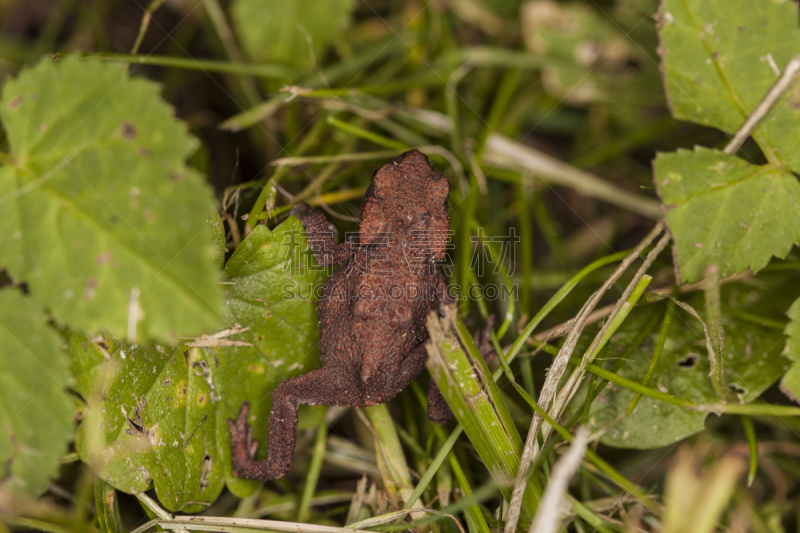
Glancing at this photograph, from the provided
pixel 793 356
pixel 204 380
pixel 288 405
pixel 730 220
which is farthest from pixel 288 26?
pixel 793 356

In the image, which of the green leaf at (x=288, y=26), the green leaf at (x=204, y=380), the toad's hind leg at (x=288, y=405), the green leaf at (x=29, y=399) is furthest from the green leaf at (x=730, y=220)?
the green leaf at (x=29, y=399)

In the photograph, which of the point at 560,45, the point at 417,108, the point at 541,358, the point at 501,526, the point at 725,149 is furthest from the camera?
the point at 560,45

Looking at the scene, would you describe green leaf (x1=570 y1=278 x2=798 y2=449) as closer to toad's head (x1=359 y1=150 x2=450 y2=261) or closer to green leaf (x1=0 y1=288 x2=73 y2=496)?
toad's head (x1=359 y1=150 x2=450 y2=261)

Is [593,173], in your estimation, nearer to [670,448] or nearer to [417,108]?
[417,108]

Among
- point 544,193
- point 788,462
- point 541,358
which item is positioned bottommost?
point 788,462

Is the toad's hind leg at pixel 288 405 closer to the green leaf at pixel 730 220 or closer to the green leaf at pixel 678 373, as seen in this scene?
the green leaf at pixel 678 373

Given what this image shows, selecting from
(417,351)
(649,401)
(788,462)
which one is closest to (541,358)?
(649,401)

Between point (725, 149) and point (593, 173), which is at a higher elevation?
point (725, 149)
